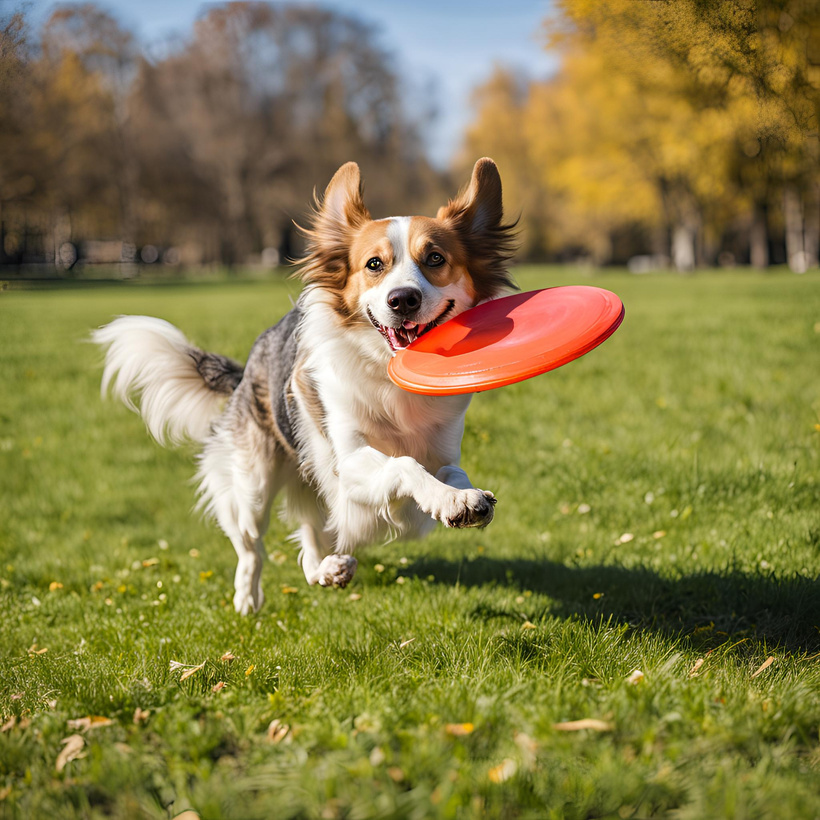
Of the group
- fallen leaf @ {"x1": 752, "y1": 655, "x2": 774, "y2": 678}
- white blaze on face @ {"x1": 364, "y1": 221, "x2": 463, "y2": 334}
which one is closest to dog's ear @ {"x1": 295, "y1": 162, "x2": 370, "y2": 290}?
white blaze on face @ {"x1": 364, "y1": 221, "x2": 463, "y2": 334}

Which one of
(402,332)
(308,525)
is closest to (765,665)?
(402,332)

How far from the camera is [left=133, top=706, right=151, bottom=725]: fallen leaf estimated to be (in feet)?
10.3

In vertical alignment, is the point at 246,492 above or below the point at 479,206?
below

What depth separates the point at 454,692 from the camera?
3.13 m

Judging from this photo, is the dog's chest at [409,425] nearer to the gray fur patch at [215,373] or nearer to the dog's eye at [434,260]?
the dog's eye at [434,260]

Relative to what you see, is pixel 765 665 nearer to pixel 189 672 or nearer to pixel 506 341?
pixel 506 341

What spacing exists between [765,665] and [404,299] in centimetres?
232

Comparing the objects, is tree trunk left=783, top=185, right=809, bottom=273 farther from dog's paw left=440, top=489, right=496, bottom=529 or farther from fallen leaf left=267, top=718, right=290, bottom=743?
fallen leaf left=267, top=718, right=290, bottom=743

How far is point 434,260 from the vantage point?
3.96m

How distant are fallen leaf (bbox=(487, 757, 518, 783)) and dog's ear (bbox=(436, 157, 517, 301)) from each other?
2.39 m

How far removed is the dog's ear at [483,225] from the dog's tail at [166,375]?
7.49 feet

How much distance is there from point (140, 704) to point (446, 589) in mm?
2191

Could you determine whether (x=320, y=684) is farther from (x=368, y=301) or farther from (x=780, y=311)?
(x=780, y=311)

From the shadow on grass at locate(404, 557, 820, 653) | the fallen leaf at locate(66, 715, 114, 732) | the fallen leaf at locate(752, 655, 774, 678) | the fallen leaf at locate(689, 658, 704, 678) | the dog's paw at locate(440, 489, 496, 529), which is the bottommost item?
the shadow on grass at locate(404, 557, 820, 653)
